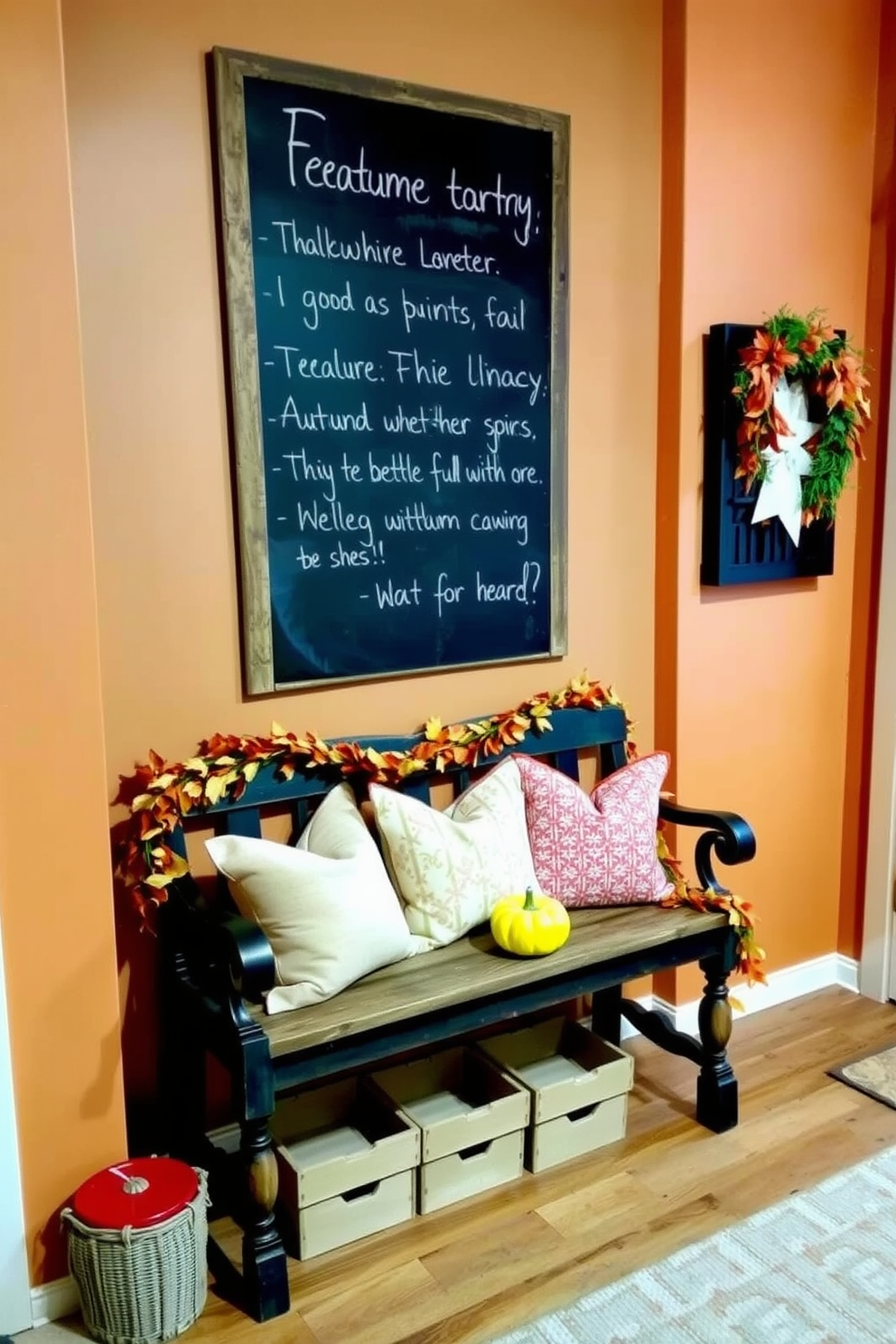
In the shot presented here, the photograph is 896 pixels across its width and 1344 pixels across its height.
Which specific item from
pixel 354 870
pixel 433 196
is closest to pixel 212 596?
pixel 354 870

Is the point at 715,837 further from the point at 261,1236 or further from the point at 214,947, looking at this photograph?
the point at 261,1236

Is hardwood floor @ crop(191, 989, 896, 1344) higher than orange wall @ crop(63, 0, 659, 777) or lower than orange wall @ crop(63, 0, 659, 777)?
lower

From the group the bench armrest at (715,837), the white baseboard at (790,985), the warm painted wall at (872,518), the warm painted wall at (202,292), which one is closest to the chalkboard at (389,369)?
the warm painted wall at (202,292)

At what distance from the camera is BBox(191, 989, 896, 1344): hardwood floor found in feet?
6.42

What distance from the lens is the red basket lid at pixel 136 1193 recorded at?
1843mm

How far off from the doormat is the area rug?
400mm

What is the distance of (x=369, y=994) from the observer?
2.04m

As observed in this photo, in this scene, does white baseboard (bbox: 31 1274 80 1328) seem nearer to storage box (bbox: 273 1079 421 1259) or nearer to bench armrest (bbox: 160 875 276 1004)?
storage box (bbox: 273 1079 421 1259)

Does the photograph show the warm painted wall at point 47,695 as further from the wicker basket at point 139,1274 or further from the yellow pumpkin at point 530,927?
the yellow pumpkin at point 530,927

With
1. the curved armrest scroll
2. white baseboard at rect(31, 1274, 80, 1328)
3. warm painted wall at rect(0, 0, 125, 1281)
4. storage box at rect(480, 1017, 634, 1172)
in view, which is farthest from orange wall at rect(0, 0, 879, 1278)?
storage box at rect(480, 1017, 634, 1172)

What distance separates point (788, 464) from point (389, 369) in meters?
1.08

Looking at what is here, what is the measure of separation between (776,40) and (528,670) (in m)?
1.65

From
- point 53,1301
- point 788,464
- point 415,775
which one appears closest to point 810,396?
point 788,464

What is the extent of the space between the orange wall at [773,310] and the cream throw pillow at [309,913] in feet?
3.44
